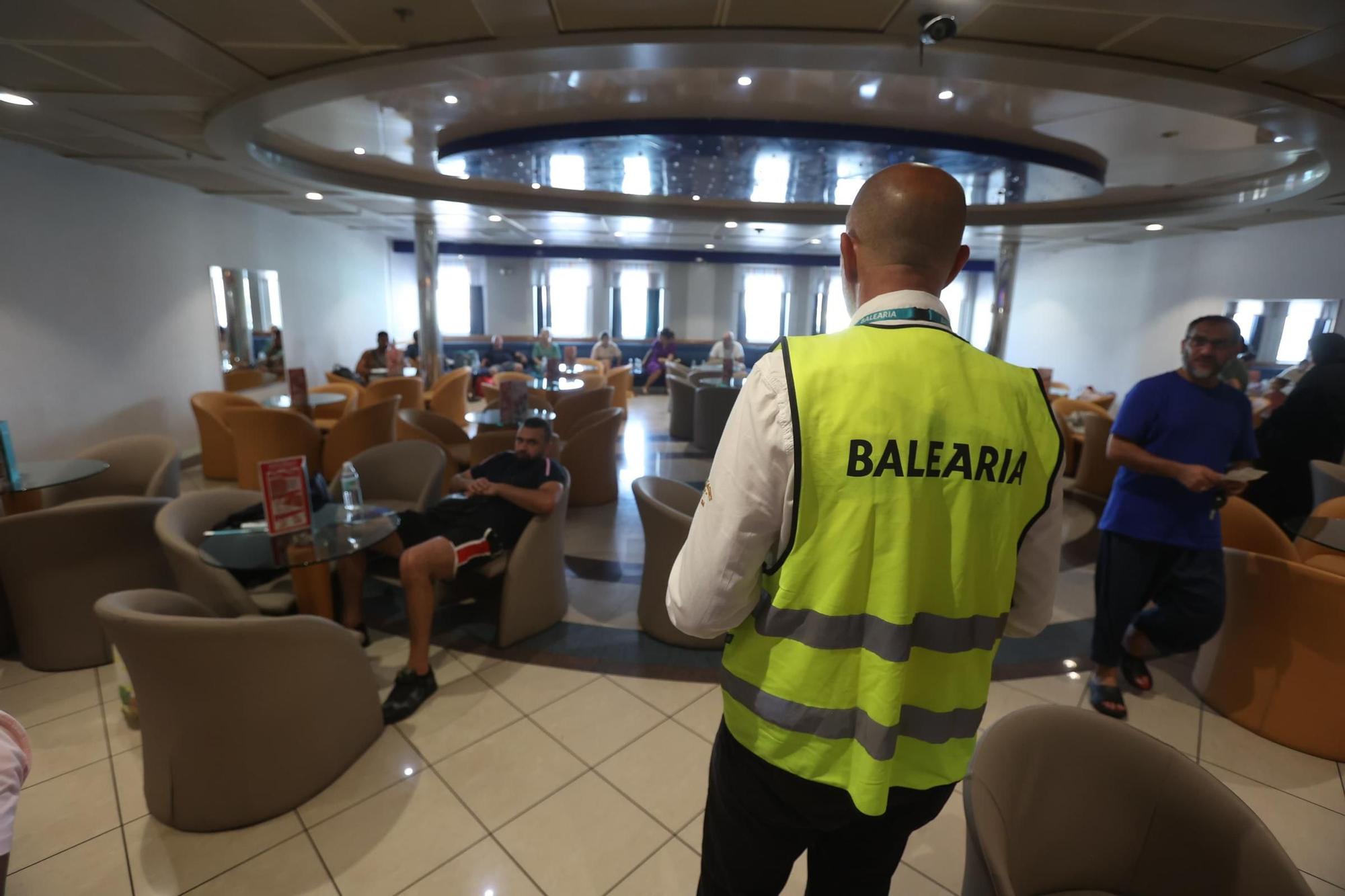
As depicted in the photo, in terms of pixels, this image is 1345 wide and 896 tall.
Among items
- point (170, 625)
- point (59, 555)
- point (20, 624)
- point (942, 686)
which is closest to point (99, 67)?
point (59, 555)

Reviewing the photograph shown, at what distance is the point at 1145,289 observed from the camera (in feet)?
32.5

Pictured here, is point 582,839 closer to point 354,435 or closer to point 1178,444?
point 1178,444

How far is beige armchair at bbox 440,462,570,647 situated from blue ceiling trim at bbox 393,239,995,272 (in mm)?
11418

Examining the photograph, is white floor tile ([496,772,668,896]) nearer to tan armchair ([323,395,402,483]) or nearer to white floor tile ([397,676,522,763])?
white floor tile ([397,676,522,763])

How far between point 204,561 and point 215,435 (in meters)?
4.37

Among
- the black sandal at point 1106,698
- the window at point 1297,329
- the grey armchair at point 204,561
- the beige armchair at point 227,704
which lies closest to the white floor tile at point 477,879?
the beige armchair at point 227,704

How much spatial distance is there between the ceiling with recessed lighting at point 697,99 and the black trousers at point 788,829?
2.82 metres

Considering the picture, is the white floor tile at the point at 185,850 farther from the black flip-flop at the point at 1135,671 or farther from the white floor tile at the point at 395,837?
the black flip-flop at the point at 1135,671

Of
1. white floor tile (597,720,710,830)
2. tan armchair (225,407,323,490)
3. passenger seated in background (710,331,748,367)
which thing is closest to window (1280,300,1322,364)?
passenger seated in background (710,331,748,367)

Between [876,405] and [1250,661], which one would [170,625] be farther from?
[1250,661]

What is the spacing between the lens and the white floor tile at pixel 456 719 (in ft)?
8.09


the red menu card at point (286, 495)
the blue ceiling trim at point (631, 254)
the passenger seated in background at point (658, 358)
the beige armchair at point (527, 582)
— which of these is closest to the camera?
the red menu card at point (286, 495)

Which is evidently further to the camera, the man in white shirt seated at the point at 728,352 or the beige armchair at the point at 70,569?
the man in white shirt seated at the point at 728,352

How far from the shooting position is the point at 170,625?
5.88ft
